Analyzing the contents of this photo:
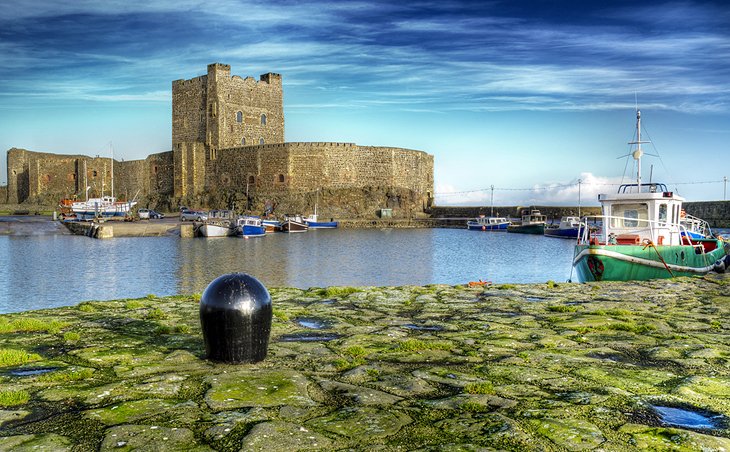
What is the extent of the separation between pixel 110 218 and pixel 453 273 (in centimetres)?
4883

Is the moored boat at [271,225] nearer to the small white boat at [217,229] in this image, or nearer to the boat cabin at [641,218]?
the small white boat at [217,229]

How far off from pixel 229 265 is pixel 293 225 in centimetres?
3506

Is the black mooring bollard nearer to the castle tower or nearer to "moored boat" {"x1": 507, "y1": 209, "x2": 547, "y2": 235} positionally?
"moored boat" {"x1": 507, "y1": 209, "x2": 547, "y2": 235}

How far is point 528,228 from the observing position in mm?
71625

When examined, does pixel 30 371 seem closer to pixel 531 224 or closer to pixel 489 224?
pixel 531 224

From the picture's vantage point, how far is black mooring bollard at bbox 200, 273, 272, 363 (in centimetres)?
678

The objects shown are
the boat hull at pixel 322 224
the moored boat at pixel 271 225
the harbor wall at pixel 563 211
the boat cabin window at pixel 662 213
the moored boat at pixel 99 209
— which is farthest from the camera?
the harbor wall at pixel 563 211

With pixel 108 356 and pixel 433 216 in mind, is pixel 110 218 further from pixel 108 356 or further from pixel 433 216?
pixel 108 356

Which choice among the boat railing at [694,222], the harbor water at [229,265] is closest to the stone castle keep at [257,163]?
the harbor water at [229,265]

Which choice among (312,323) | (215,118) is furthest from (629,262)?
(215,118)

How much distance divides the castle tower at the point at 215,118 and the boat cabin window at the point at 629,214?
58.2m

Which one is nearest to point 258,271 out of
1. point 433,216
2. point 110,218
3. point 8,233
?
point 8,233

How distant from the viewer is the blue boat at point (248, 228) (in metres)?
56.5

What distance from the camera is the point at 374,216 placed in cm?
7775
